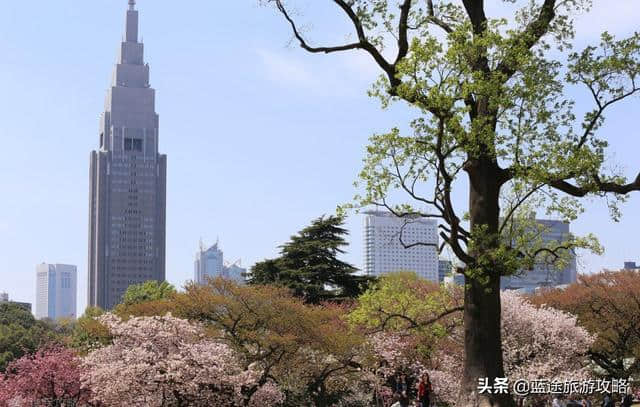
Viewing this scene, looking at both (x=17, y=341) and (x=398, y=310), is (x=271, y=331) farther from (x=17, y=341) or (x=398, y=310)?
(x=17, y=341)

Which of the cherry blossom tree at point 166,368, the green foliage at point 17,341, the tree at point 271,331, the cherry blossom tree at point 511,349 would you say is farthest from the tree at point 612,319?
the green foliage at point 17,341

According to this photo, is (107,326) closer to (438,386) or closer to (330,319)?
(330,319)

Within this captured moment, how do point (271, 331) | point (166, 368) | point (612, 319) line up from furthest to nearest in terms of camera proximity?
1. point (612, 319)
2. point (271, 331)
3. point (166, 368)

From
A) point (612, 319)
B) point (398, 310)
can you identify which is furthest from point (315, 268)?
point (398, 310)

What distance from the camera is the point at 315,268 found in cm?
3347

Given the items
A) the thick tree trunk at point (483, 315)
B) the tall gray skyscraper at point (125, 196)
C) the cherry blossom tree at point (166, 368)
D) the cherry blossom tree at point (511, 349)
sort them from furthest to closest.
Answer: the tall gray skyscraper at point (125, 196) < the cherry blossom tree at point (511, 349) < the cherry blossom tree at point (166, 368) < the thick tree trunk at point (483, 315)

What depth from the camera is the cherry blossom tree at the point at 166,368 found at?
2073cm

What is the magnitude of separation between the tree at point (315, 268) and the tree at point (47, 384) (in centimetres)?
847

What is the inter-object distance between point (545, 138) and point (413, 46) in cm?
226

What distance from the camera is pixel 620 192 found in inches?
487

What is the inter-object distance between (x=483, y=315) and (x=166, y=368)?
32.7 feet

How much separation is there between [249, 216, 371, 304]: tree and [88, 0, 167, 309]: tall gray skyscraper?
10527 cm

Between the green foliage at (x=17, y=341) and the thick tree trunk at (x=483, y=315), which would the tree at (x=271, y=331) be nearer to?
the thick tree trunk at (x=483, y=315)

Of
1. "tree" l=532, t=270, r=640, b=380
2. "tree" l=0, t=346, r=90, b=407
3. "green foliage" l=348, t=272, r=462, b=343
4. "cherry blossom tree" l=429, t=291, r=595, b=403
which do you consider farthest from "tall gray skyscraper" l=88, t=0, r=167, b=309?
"green foliage" l=348, t=272, r=462, b=343
